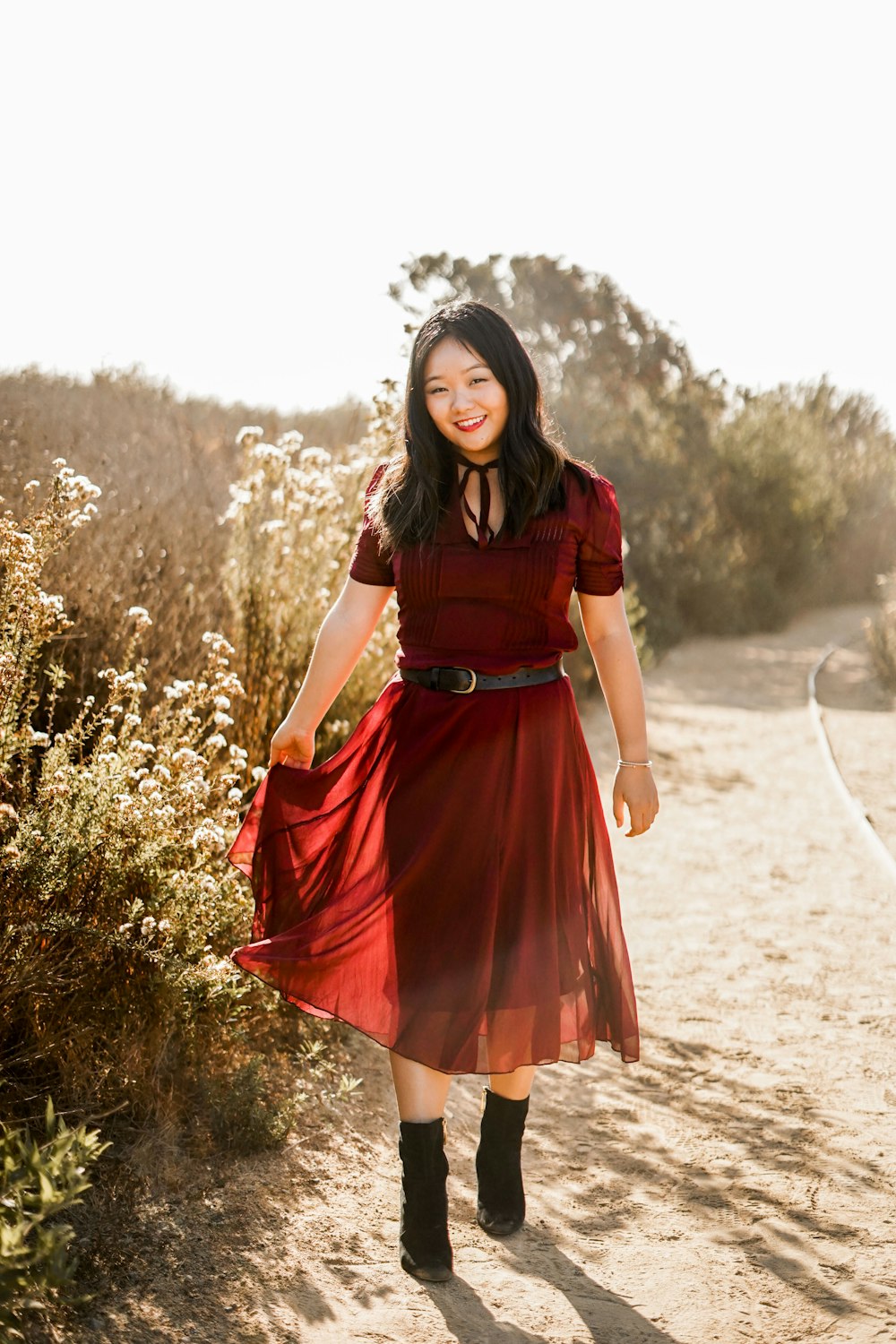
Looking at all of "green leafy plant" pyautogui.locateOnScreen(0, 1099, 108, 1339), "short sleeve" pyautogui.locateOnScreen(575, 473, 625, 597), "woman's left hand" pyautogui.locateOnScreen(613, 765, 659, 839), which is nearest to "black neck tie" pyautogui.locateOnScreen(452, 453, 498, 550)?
"short sleeve" pyautogui.locateOnScreen(575, 473, 625, 597)

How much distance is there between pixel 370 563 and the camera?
2.82 m

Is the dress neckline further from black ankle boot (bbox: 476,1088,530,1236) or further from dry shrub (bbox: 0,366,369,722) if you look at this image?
dry shrub (bbox: 0,366,369,722)

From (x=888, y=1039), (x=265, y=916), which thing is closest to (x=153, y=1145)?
(x=265, y=916)

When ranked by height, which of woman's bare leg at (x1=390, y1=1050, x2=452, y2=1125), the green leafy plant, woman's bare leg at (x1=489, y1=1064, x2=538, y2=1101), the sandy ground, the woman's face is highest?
the woman's face

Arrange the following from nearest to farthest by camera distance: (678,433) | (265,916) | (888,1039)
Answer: (265,916) → (888,1039) → (678,433)

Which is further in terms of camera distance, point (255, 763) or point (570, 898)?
point (255, 763)

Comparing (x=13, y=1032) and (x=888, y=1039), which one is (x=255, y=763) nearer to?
(x=13, y=1032)

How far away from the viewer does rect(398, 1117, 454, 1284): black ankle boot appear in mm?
2633

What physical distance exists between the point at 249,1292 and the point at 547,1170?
0.94 metres

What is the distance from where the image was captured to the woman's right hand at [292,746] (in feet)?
9.47

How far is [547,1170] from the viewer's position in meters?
3.26

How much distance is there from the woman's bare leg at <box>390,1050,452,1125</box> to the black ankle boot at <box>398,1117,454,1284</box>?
0.7 inches

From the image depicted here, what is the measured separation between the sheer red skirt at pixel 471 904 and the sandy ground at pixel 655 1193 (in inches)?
18.8

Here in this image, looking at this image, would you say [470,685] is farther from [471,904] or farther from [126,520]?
[126,520]
